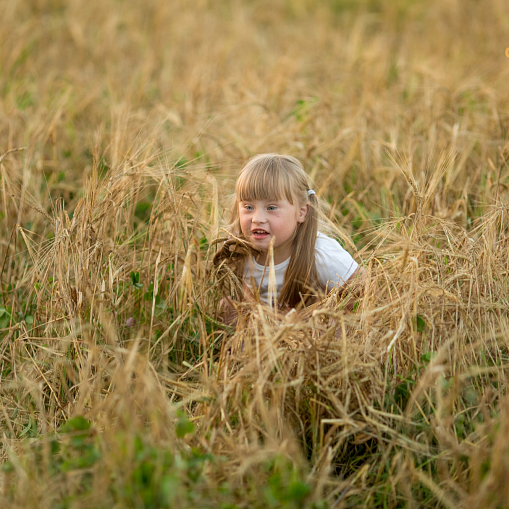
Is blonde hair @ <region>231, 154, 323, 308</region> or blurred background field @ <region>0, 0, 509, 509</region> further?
blonde hair @ <region>231, 154, 323, 308</region>

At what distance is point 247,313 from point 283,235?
481 mm

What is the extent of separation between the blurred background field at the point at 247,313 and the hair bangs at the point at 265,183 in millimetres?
130

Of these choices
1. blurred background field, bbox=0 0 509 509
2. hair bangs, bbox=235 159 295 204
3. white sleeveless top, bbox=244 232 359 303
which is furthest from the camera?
white sleeveless top, bbox=244 232 359 303

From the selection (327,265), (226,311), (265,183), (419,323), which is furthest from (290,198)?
(419,323)

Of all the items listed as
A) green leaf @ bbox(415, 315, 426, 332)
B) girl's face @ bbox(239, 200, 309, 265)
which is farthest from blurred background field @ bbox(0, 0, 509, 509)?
girl's face @ bbox(239, 200, 309, 265)

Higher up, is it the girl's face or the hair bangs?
the hair bangs

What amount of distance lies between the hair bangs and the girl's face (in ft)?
0.08

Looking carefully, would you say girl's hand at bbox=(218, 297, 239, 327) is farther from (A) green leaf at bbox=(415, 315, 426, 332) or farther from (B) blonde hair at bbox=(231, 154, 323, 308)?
(A) green leaf at bbox=(415, 315, 426, 332)

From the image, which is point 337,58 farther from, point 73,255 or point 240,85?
point 73,255

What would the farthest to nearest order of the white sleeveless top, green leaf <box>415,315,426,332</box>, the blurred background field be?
1. the white sleeveless top
2. green leaf <box>415,315,426,332</box>
3. the blurred background field

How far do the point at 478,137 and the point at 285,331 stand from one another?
220 centimetres

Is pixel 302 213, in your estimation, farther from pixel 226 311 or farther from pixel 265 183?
pixel 226 311

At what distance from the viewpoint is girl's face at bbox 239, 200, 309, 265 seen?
2104 millimetres

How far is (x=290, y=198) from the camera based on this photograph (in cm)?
212
